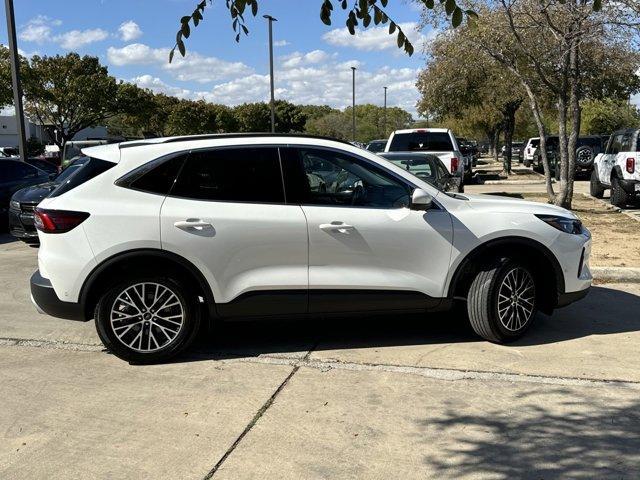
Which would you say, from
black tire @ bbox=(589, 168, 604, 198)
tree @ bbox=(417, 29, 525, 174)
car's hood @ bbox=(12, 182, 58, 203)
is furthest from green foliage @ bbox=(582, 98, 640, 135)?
car's hood @ bbox=(12, 182, 58, 203)

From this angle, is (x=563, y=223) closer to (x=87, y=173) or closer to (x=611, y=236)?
(x=87, y=173)

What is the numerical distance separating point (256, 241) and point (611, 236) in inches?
289

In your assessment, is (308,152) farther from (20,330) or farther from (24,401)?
(20,330)

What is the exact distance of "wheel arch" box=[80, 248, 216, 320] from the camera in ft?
15.2

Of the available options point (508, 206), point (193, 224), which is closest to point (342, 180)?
point (193, 224)

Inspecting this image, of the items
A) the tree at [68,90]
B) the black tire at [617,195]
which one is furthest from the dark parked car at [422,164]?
the tree at [68,90]

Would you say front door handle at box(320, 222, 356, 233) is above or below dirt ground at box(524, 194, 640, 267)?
above

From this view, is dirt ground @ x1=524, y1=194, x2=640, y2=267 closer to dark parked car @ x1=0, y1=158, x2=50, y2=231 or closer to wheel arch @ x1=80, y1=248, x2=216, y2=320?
wheel arch @ x1=80, y1=248, x2=216, y2=320

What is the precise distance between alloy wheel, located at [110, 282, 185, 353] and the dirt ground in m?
5.45

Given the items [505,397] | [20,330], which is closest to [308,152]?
[505,397]

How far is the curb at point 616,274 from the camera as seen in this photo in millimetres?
7348

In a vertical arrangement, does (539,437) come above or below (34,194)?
below

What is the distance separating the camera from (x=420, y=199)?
475 cm

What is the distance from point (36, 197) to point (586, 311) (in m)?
8.08
